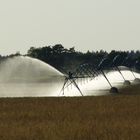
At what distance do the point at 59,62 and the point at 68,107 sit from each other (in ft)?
530

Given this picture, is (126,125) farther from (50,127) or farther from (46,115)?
(46,115)

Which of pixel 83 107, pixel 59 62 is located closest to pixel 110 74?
pixel 59 62

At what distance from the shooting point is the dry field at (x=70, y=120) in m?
22.9

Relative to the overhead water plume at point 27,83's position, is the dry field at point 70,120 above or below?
below

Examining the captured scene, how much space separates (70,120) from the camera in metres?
29.2

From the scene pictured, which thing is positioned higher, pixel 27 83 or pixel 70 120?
pixel 27 83

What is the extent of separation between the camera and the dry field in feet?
75.0

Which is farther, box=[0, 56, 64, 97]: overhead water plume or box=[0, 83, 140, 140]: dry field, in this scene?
box=[0, 56, 64, 97]: overhead water plume

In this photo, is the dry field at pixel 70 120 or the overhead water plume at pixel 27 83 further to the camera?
the overhead water plume at pixel 27 83

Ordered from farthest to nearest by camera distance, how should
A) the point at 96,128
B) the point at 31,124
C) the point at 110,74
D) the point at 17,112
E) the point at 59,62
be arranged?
the point at 59,62, the point at 110,74, the point at 17,112, the point at 31,124, the point at 96,128

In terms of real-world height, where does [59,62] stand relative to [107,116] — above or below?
above

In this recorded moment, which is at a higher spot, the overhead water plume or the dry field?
the overhead water plume

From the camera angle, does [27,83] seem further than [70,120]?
Yes

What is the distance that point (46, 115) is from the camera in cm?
3259
